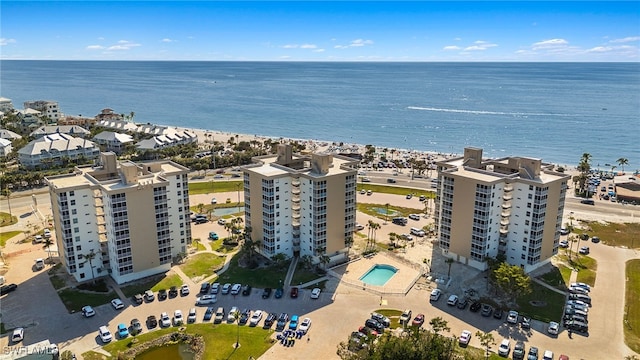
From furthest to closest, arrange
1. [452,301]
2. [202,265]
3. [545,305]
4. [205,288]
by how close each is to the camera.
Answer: [202,265] → [205,288] → [452,301] → [545,305]

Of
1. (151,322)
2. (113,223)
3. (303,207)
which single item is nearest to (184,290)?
(151,322)

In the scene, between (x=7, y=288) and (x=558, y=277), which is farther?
(x=558, y=277)

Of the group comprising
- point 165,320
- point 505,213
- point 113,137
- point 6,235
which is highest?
point 113,137

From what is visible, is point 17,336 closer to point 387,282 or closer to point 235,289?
point 235,289

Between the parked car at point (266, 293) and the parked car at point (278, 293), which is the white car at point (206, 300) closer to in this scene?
the parked car at point (266, 293)

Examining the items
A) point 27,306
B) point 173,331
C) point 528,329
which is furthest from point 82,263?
point 528,329

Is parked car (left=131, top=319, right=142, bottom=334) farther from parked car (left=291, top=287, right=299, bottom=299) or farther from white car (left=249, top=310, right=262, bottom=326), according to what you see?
parked car (left=291, top=287, right=299, bottom=299)

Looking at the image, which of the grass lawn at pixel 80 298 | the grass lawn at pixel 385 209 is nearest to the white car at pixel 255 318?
the grass lawn at pixel 80 298

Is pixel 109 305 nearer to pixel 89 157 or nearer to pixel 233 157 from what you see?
pixel 233 157
